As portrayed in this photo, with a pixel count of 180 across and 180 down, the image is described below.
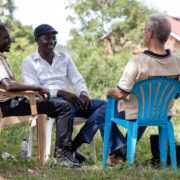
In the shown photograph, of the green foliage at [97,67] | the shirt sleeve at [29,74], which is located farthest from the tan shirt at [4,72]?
the green foliage at [97,67]

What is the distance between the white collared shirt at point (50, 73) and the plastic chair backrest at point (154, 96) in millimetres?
1349

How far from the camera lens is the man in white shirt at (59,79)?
4.31 meters

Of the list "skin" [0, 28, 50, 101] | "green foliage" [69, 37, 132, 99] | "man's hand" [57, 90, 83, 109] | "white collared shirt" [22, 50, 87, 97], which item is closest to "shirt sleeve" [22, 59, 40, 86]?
"white collared shirt" [22, 50, 87, 97]

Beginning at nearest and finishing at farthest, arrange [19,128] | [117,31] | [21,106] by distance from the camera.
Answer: [21,106]
[19,128]
[117,31]

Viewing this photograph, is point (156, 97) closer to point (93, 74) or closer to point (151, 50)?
point (151, 50)

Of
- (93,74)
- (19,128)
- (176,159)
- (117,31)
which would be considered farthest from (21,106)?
(117,31)

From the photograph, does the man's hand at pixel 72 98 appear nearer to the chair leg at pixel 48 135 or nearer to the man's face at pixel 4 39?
the chair leg at pixel 48 135

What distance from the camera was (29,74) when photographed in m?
4.50

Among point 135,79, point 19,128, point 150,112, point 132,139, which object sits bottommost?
point 19,128

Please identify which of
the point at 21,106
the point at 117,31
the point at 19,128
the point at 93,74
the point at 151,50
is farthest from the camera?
the point at 117,31

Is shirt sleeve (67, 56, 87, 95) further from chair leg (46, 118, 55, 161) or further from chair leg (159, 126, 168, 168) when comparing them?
chair leg (159, 126, 168, 168)

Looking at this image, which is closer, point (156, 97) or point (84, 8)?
point (156, 97)

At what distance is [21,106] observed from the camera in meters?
4.07

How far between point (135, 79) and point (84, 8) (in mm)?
28913
